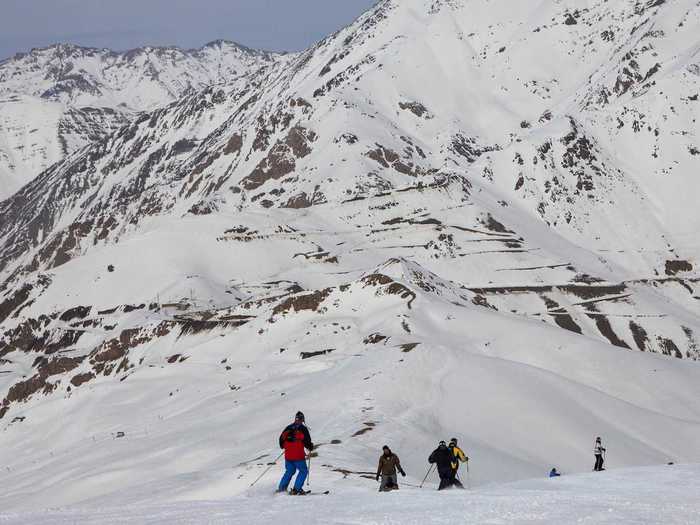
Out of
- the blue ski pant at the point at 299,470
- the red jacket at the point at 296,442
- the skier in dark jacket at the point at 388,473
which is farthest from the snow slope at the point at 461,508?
the red jacket at the point at 296,442

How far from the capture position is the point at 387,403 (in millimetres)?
40406

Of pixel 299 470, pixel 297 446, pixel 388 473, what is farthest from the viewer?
pixel 388 473

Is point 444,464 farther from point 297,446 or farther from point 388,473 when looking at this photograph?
point 297,446

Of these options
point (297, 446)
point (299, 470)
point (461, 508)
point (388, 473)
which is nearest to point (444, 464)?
point (388, 473)

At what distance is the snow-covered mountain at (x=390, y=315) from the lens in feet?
127

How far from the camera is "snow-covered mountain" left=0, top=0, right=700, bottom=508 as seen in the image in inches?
1529

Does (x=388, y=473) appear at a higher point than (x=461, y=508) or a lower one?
higher

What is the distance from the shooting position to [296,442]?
2128 centimetres

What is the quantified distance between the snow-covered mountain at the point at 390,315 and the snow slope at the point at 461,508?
4.97 m

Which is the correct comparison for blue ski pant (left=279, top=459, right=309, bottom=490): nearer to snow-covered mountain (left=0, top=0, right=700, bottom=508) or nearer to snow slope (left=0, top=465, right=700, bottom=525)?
snow slope (left=0, top=465, right=700, bottom=525)

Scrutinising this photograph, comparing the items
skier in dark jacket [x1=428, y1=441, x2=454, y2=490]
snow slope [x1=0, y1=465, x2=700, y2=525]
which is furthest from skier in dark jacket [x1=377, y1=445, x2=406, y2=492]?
skier in dark jacket [x1=428, y1=441, x2=454, y2=490]

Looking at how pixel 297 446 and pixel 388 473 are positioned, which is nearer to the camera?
pixel 297 446

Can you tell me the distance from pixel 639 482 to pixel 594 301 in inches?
3941

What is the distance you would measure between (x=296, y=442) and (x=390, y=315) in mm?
48558
